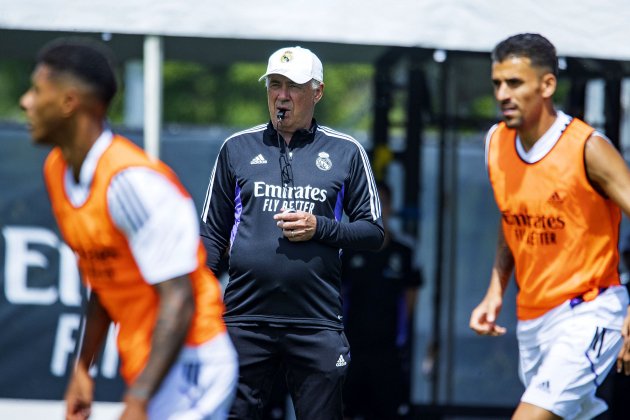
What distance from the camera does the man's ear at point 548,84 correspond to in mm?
4062

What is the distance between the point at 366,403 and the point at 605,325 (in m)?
3.02

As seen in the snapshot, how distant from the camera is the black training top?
3959 millimetres

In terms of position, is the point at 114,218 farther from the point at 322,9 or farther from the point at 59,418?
the point at 59,418

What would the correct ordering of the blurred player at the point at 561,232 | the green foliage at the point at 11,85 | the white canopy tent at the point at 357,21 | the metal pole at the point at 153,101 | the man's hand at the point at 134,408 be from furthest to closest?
the green foliage at the point at 11,85, the metal pole at the point at 153,101, the white canopy tent at the point at 357,21, the blurred player at the point at 561,232, the man's hand at the point at 134,408

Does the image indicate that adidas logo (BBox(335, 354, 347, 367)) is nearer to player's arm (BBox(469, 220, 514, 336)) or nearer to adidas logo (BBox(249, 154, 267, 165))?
player's arm (BBox(469, 220, 514, 336))

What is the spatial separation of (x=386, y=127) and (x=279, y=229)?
3.72 meters

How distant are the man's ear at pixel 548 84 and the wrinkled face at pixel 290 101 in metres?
0.95

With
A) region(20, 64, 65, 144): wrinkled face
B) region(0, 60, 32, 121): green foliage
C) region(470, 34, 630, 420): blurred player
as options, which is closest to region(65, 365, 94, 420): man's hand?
region(20, 64, 65, 144): wrinkled face

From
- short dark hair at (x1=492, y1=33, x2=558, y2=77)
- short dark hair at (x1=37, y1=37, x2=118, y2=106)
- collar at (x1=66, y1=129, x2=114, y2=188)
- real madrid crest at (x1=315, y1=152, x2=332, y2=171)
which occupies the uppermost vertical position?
short dark hair at (x1=492, y1=33, x2=558, y2=77)

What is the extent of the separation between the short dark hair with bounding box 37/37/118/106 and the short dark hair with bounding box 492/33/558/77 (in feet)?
6.13

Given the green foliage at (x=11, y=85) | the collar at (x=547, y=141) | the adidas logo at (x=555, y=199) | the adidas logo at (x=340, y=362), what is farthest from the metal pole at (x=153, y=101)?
the green foliage at (x=11, y=85)

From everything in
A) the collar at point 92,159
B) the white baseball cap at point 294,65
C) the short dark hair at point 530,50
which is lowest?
the collar at point 92,159

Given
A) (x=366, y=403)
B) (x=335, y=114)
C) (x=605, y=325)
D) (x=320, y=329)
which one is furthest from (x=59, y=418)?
(x=335, y=114)

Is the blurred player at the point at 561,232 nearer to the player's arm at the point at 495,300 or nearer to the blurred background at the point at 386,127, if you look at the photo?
the player's arm at the point at 495,300
